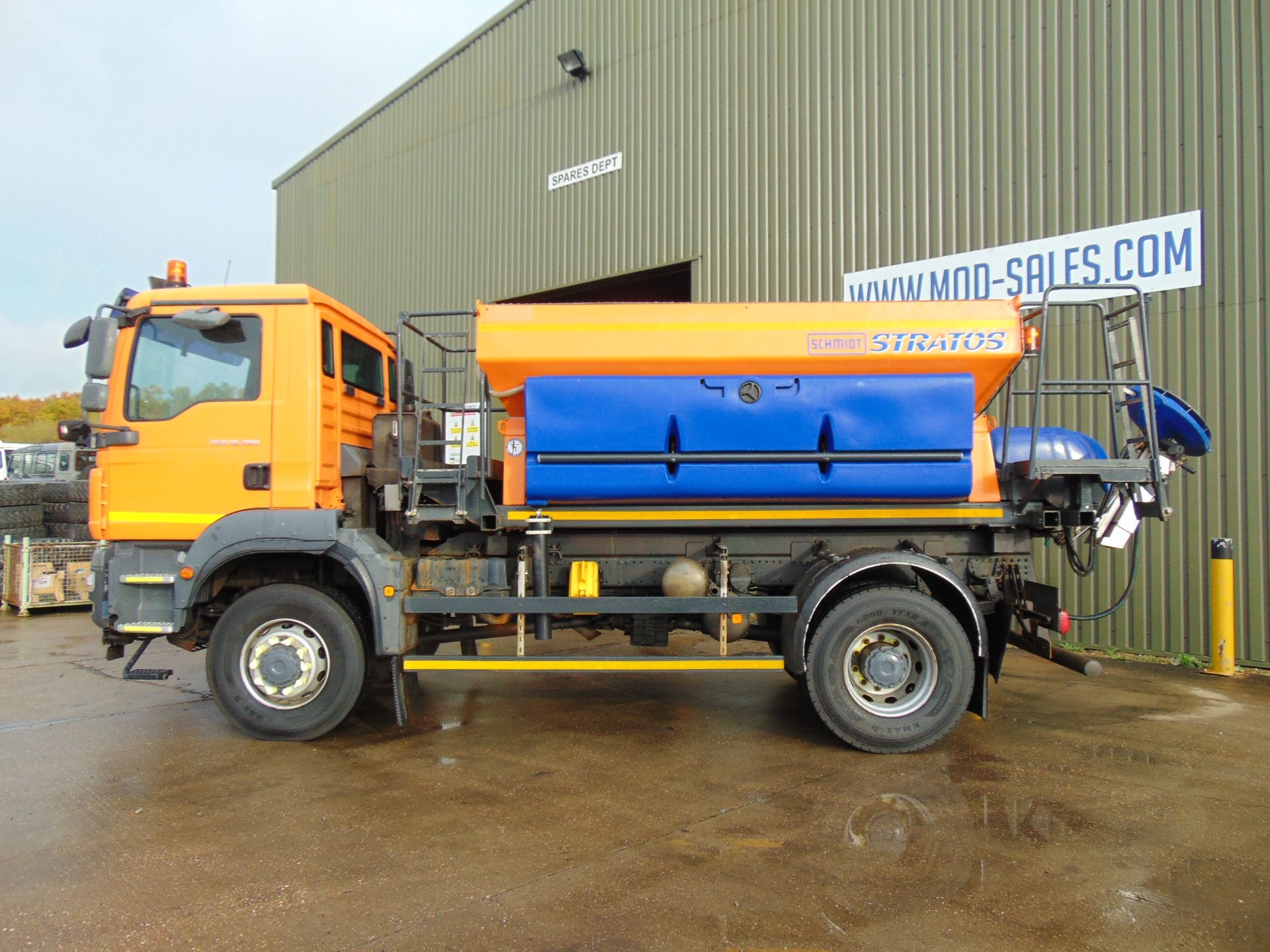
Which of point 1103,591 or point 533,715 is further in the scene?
point 1103,591

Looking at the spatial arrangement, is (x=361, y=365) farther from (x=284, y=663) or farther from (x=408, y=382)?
(x=284, y=663)

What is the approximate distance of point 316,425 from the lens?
4988 millimetres

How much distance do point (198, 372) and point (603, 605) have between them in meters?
3.03

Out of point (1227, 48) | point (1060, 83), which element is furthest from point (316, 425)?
point (1227, 48)

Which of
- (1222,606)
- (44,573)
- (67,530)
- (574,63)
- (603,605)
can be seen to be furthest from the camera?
(67,530)

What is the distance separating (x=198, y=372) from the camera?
5.05m

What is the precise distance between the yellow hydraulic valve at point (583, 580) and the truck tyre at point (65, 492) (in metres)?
11.9

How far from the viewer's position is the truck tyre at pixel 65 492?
13141mm

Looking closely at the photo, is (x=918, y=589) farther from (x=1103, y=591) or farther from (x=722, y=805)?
(x=1103, y=591)

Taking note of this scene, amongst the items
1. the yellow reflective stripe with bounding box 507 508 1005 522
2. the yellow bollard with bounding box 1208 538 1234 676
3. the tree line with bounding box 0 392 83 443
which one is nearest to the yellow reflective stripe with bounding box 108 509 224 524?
the yellow reflective stripe with bounding box 507 508 1005 522

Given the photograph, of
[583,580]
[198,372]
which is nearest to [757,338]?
[583,580]

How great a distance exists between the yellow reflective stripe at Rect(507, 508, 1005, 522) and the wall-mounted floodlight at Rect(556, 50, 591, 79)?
30.8 ft

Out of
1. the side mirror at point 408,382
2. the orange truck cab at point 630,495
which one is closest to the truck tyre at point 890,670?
the orange truck cab at point 630,495

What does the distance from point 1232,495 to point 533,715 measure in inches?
261
